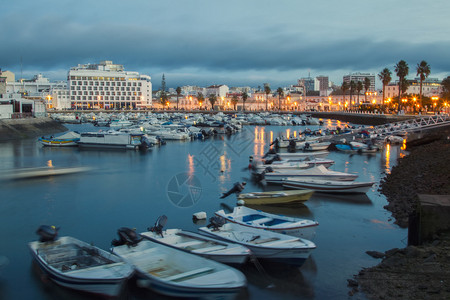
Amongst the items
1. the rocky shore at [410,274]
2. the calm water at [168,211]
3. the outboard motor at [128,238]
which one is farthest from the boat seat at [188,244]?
the rocky shore at [410,274]

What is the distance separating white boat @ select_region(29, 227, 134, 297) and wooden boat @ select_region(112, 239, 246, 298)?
49cm

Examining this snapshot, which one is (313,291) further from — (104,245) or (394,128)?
(394,128)

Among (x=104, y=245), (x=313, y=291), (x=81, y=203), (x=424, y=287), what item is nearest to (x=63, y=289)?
(x=104, y=245)

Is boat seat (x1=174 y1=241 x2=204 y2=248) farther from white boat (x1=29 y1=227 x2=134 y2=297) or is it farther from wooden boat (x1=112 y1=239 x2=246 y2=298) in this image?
white boat (x1=29 y1=227 x2=134 y2=297)

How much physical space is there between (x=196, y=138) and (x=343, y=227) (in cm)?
4352

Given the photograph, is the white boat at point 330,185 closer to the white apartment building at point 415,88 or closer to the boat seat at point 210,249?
the boat seat at point 210,249

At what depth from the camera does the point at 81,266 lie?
34.3 feet

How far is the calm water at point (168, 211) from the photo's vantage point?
11.0 meters

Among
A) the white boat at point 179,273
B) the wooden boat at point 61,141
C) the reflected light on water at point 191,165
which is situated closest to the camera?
the white boat at point 179,273

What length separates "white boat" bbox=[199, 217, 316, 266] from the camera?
11.1 meters

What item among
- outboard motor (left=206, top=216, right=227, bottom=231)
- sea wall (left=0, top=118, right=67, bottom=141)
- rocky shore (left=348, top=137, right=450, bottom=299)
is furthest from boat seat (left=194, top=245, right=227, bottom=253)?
sea wall (left=0, top=118, right=67, bottom=141)

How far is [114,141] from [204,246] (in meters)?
34.6

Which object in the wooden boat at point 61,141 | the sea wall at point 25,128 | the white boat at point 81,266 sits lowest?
the white boat at point 81,266

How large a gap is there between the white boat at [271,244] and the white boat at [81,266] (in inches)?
132
